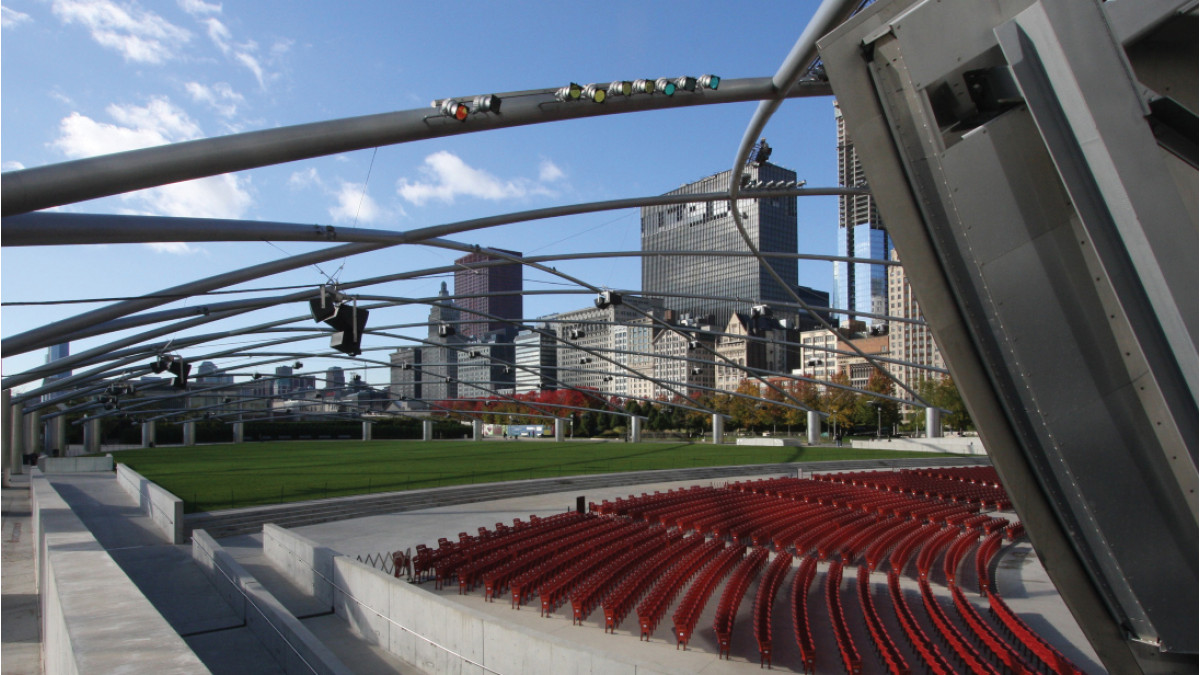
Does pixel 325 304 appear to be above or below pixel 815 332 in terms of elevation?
below

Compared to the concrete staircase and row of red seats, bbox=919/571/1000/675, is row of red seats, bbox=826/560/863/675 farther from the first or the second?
the concrete staircase

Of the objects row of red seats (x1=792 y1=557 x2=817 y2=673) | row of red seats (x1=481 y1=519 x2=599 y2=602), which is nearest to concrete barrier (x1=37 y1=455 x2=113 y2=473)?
row of red seats (x1=481 y1=519 x2=599 y2=602)

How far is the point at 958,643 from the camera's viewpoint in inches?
436

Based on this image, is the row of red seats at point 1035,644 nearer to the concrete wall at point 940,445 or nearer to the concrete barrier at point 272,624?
the concrete barrier at point 272,624

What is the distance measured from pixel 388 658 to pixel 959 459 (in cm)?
4908

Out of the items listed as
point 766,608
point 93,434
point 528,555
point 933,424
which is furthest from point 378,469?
point 933,424

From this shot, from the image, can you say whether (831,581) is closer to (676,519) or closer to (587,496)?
(676,519)

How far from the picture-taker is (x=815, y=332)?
600ft

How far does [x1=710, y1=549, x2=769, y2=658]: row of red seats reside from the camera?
1152 centimetres

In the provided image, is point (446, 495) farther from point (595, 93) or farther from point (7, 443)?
point (7, 443)

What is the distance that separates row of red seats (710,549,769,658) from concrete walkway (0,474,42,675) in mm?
9396

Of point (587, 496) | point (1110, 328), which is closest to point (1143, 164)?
point (1110, 328)

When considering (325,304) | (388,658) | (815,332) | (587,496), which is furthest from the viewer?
(815,332)

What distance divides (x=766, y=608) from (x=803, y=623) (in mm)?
707
